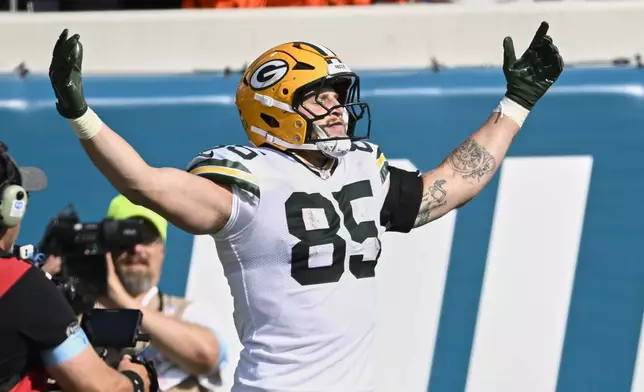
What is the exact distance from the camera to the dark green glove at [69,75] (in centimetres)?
268

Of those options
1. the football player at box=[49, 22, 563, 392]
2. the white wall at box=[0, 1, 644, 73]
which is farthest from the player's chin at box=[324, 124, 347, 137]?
the white wall at box=[0, 1, 644, 73]

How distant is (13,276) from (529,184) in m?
2.43

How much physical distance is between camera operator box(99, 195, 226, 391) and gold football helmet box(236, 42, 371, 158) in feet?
2.90

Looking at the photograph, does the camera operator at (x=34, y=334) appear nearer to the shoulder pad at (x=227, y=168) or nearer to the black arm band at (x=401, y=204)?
the shoulder pad at (x=227, y=168)

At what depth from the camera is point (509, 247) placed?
15.7 feet

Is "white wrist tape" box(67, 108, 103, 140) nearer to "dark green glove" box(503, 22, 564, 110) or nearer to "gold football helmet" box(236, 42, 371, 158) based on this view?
"gold football helmet" box(236, 42, 371, 158)

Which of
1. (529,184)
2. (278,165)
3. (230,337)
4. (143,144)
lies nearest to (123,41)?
(143,144)

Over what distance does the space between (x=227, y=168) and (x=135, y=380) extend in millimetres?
760

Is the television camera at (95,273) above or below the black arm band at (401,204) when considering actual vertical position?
below

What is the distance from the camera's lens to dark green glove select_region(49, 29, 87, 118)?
268 centimetres

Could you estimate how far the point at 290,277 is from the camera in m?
3.09

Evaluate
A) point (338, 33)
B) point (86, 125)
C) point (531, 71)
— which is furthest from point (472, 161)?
point (338, 33)

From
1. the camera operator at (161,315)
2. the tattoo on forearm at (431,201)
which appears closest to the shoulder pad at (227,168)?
the tattoo on forearm at (431,201)

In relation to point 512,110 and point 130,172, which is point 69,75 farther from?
point 512,110
